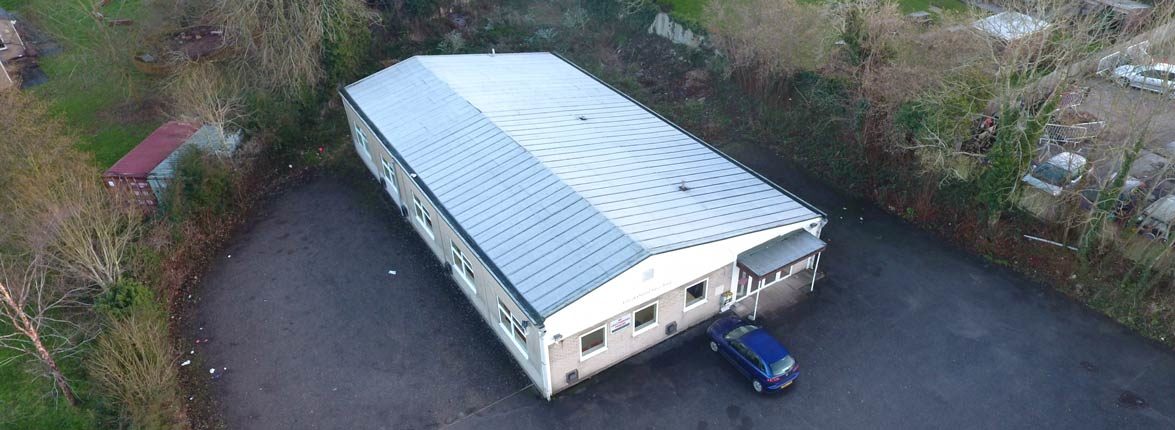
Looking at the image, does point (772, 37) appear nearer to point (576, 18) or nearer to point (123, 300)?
point (576, 18)

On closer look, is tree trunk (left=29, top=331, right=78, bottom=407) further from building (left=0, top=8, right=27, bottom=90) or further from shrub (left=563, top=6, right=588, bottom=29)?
shrub (left=563, top=6, right=588, bottom=29)

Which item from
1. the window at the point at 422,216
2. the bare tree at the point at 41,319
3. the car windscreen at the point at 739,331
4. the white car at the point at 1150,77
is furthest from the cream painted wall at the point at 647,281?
the bare tree at the point at 41,319

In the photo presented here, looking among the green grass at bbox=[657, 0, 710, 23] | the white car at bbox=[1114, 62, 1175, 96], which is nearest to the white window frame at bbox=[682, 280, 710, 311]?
the white car at bbox=[1114, 62, 1175, 96]

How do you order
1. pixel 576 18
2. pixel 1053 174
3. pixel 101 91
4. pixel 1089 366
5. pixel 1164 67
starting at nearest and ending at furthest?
pixel 1164 67
pixel 1089 366
pixel 1053 174
pixel 101 91
pixel 576 18

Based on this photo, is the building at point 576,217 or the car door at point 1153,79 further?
the car door at point 1153,79

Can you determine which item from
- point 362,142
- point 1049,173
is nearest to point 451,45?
point 362,142

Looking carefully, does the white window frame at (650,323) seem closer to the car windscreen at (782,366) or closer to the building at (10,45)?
the car windscreen at (782,366)

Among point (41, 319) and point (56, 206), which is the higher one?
point (56, 206)
